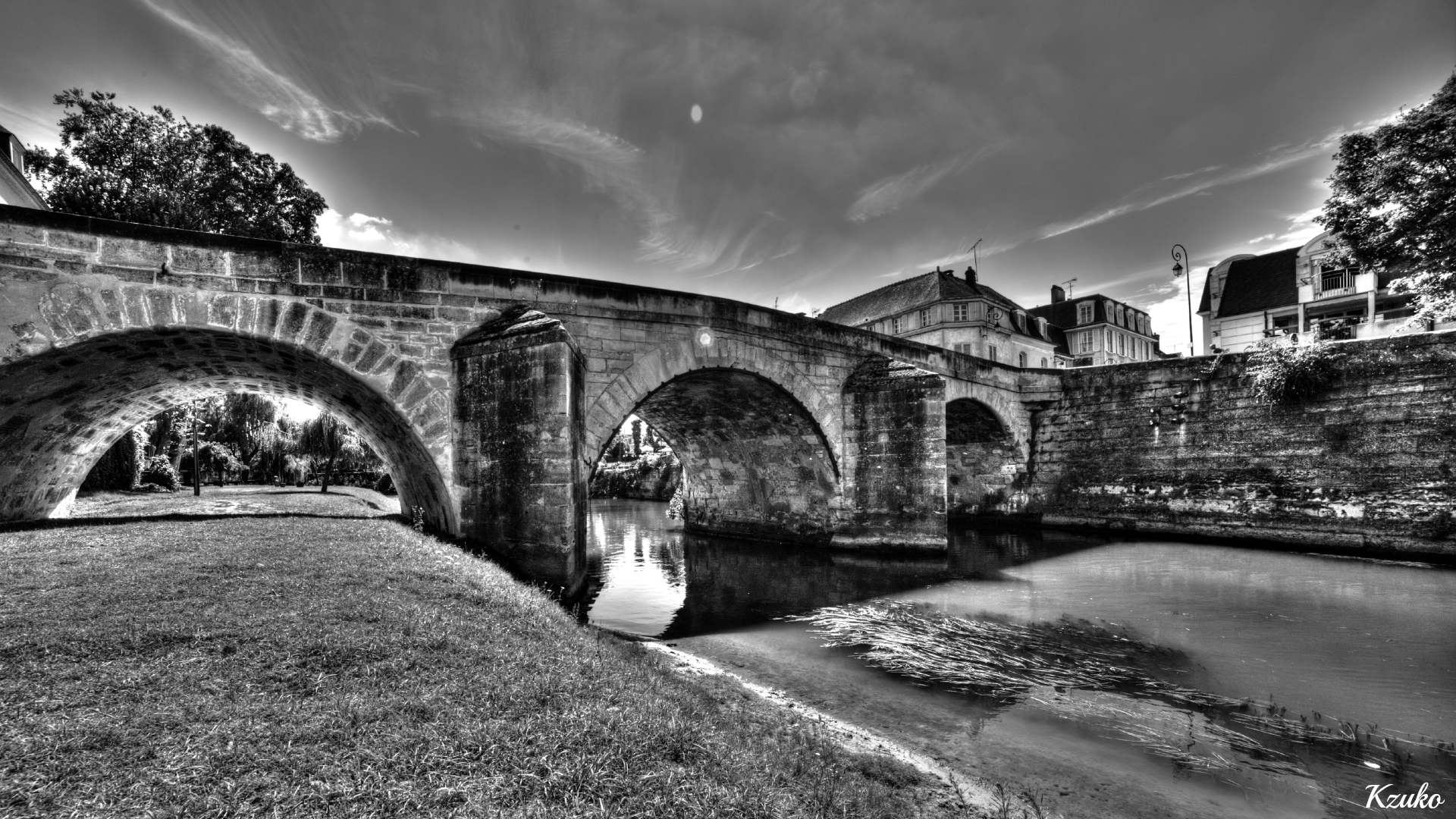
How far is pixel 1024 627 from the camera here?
7859mm

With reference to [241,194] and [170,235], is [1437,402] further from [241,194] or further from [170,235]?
[241,194]

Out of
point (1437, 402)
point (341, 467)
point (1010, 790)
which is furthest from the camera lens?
point (341, 467)

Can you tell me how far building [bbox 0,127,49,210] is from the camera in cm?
1725

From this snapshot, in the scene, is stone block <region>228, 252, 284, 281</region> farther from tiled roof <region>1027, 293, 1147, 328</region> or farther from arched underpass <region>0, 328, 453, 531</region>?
tiled roof <region>1027, 293, 1147, 328</region>

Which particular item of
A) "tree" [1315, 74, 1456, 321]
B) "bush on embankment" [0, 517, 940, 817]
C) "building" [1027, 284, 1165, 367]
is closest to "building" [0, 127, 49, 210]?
"bush on embankment" [0, 517, 940, 817]

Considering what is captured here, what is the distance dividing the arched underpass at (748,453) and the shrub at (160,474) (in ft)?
49.4

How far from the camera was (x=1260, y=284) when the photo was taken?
29.5 meters

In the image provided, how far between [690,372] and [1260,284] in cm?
3344

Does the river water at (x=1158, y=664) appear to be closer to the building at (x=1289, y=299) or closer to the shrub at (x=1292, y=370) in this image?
the shrub at (x=1292, y=370)

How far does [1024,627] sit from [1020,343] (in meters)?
35.8

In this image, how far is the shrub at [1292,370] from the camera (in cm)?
1394

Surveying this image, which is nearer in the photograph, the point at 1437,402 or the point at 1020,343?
the point at 1437,402

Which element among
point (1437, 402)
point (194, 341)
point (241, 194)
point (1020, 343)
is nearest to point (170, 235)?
point (194, 341)

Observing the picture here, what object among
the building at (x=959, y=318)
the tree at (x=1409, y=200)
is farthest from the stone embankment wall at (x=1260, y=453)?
the building at (x=959, y=318)
